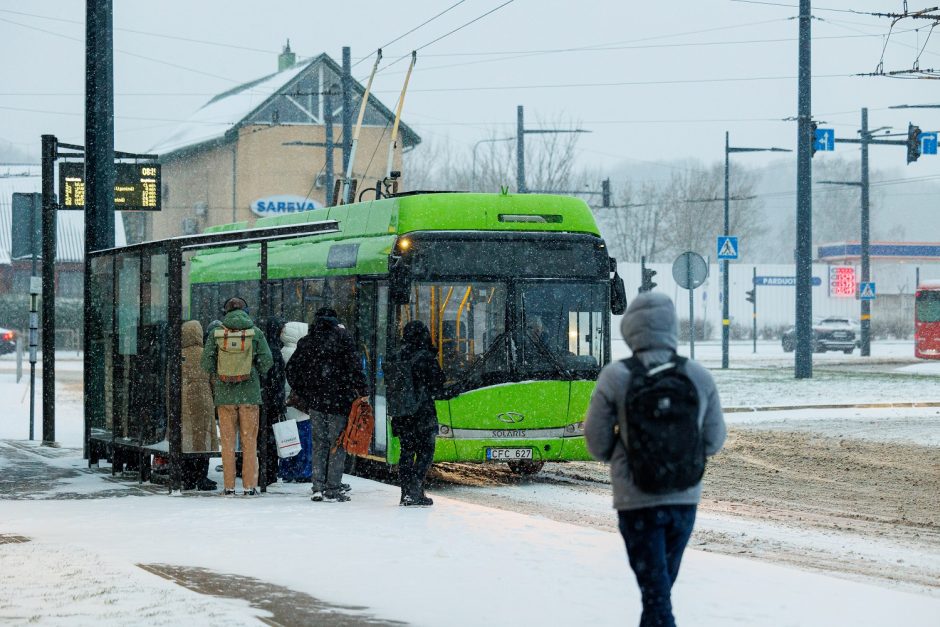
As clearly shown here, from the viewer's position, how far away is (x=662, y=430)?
5.72 m

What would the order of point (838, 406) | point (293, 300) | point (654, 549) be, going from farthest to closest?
point (838, 406) < point (293, 300) < point (654, 549)

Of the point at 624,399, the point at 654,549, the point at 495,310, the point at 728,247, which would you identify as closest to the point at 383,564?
the point at 654,549

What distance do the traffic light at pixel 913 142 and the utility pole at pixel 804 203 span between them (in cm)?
484

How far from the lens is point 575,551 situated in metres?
9.82

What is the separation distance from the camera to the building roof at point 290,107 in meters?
57.9

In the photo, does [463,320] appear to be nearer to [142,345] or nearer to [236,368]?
[236,368]

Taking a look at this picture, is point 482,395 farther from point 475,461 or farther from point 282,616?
point 282,616

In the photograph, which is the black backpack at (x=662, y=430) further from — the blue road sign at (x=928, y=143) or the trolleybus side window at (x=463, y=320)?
the blue road sign at (x=928, y=143)

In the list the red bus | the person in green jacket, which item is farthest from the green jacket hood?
the red bus

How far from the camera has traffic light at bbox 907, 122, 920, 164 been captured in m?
36.0

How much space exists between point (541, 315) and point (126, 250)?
422 centimetres

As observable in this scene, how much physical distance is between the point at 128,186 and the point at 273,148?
134ft

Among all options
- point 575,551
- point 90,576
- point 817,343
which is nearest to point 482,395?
point 575,551

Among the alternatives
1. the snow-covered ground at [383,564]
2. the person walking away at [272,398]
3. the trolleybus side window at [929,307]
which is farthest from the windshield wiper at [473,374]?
the trolleybus side window at [929,307]
